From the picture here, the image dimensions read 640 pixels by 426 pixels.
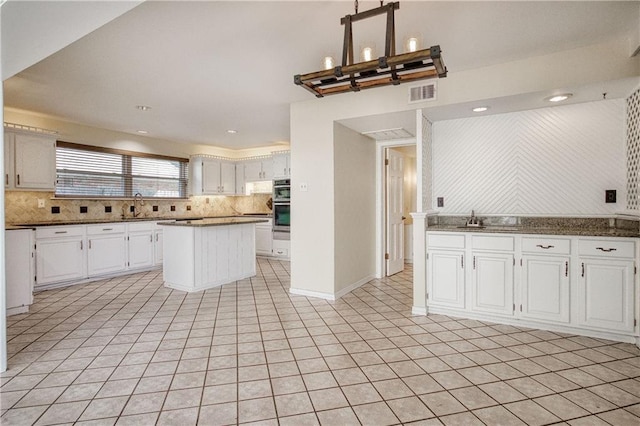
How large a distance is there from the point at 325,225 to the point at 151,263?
3705 millimetres

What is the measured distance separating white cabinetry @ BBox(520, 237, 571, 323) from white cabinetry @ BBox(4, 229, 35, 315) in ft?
17.1

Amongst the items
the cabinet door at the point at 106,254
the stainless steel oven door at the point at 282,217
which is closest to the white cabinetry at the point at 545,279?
the stainless steel oven door at the point at 282,217

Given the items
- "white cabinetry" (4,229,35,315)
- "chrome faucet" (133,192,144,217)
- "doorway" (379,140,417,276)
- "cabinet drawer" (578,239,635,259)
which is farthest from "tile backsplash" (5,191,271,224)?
"cabinet drawer" (578,239,635,259)

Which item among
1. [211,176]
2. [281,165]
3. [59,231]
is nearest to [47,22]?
[59,231]

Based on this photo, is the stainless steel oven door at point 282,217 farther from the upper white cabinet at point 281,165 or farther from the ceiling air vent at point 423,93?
the ceiling air vent at point 423,93

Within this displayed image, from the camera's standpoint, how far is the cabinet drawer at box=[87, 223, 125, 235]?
5054 mm

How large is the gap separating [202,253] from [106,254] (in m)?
1.92

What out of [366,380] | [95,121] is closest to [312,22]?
[366,380]

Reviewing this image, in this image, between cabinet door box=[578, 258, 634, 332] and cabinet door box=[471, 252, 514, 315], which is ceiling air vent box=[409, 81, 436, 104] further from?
cabinet door box=[578, 258, 634, 332]

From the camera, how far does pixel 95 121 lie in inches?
210

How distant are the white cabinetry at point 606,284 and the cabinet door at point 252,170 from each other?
620 centimetres

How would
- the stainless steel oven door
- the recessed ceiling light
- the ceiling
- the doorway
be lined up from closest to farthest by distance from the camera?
the ceiling → the recessed ceiling light → the doorway → the stainless steel oven door

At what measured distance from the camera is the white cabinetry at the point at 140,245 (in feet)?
18.3

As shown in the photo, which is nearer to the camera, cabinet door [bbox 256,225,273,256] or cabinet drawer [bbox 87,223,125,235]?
cabinet drawer [bbox 87,223,125,235]
